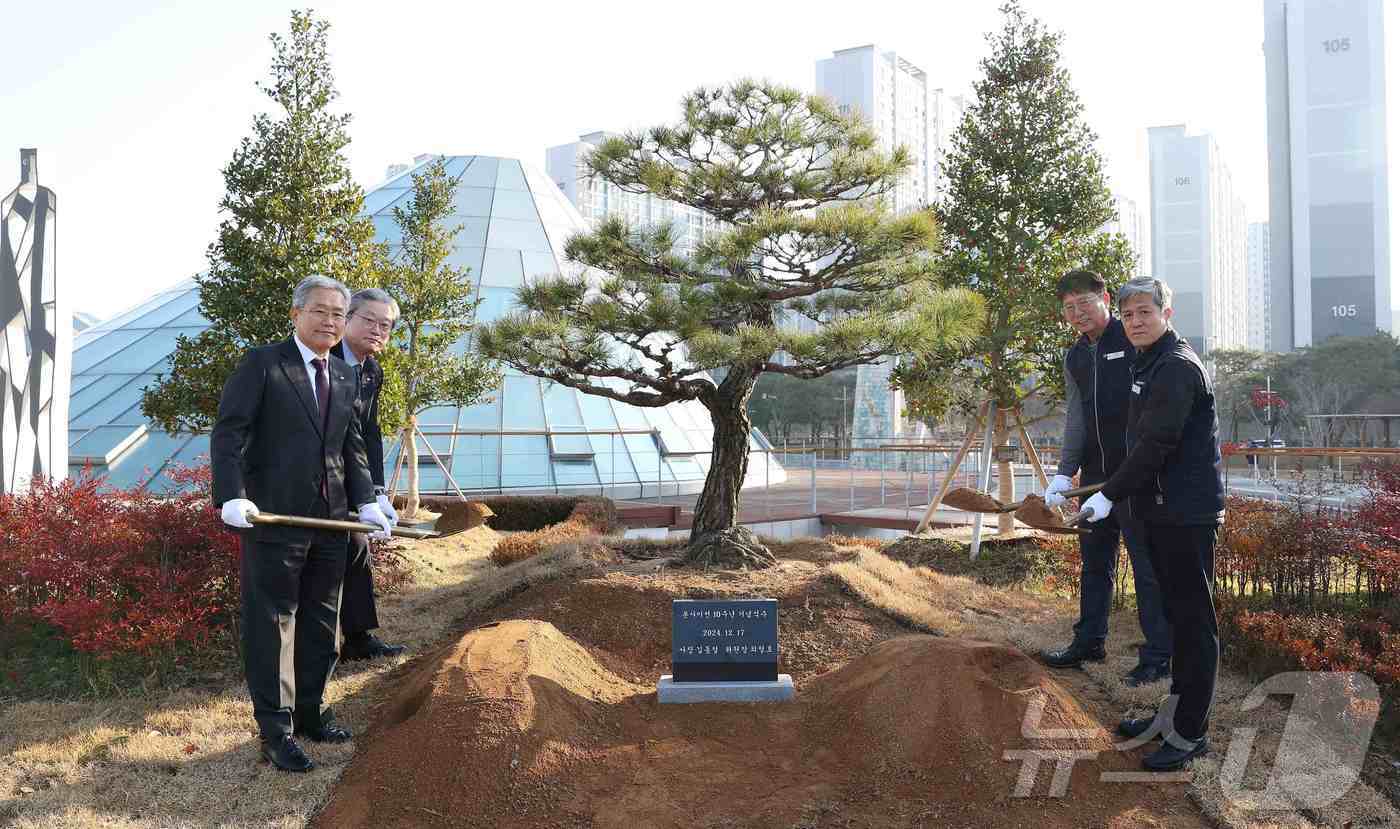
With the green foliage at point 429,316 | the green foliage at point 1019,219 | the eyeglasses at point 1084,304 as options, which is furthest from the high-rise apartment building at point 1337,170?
the eyeglasses at point 1084,304

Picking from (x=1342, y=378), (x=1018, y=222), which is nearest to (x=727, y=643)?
(x=1018, y=222)

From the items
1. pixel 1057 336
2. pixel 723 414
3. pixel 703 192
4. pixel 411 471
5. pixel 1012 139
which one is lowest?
pixel 411 471

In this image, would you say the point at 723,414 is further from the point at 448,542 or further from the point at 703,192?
the point at 448,542

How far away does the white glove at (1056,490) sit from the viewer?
13.8 feet

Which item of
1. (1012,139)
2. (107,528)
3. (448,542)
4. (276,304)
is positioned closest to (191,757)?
(107,528)

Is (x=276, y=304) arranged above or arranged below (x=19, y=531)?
above

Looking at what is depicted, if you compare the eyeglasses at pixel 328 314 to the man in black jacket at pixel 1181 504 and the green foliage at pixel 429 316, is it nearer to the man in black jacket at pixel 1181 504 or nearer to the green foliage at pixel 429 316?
the man in black jacket at pixel 1181 504

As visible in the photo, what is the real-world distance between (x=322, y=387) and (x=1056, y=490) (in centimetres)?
347

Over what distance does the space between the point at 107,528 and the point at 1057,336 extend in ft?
26.8

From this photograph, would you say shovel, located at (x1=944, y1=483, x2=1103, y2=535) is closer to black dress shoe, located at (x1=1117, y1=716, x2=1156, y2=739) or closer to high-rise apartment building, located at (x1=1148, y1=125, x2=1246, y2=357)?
black dress shoe, located at (x1=1117, y1=716, x2=1156, y2=739)

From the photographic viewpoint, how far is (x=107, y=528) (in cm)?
482

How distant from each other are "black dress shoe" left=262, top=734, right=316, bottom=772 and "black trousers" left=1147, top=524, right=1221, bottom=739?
3565 millimetres

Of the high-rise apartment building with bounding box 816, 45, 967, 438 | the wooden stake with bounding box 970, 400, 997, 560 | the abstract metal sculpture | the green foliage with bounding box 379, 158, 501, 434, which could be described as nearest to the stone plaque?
the wooden stake with bounding box 970, 400, 997, 560

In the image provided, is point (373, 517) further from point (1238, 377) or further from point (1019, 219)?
point (1238, 377)
